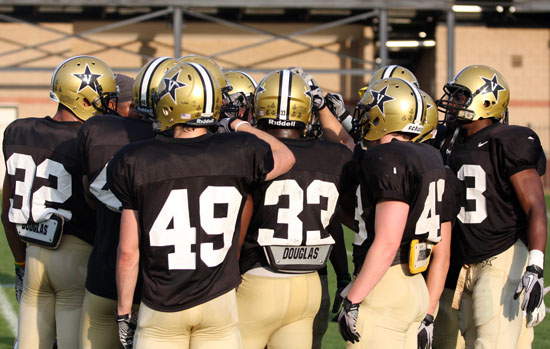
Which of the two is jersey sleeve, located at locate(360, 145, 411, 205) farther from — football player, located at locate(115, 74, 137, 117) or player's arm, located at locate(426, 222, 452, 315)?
football player, located at locate(115, 74, 137, 117)

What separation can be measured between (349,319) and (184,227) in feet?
2.85

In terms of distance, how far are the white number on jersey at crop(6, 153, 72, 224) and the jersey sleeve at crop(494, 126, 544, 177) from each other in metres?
2.42

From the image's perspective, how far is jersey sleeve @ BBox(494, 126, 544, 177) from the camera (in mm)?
4242

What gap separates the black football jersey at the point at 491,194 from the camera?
430 centimetres

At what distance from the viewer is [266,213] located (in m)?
3.67

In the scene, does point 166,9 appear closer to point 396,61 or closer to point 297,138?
point 396,61

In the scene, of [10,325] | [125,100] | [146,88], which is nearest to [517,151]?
[146,88]

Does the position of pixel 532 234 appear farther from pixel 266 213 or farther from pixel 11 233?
pixel 11 233

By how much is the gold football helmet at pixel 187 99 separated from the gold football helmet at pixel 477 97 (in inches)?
66.1

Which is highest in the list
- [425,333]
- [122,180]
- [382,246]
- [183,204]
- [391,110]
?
[391,110]

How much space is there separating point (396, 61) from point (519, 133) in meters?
20.6

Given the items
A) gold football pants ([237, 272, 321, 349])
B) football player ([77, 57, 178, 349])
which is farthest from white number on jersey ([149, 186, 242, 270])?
football player ([77, 57, 178, 349])

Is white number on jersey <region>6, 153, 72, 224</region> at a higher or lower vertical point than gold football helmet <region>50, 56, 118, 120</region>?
lower

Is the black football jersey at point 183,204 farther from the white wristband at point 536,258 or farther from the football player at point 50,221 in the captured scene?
the white wristband at point 536,258
